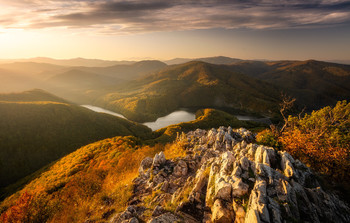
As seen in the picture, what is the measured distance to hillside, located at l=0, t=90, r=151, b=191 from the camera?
177 feet

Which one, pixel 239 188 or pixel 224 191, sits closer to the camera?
pixel 239 188

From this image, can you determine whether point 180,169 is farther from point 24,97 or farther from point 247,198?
point 24,97

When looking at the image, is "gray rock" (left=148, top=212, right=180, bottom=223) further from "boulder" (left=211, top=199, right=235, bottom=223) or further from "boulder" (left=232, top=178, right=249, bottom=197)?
"boulder" (left=232, top=178, right=249, bottom=197)

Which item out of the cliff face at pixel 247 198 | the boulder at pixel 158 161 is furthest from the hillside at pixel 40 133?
the cliff face at pixel 247 198

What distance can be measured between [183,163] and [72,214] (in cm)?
1314

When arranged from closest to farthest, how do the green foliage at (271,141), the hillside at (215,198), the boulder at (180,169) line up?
the hillside at (215,198) < the boulder at (180,169) < the green foliage at (271,141)

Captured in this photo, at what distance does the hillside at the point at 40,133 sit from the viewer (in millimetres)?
53844

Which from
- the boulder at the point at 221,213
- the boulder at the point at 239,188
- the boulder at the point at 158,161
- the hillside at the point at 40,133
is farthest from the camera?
the hillside at the point at 40,133

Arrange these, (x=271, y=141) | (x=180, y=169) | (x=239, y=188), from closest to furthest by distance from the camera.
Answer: (x=239, y=188)
(x=180, y=169)
(x=271, y=141)

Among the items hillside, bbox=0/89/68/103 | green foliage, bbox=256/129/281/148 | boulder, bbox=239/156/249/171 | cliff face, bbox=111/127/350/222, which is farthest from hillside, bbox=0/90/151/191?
boulder, bbox=239/156/249/171

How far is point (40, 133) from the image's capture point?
226ft

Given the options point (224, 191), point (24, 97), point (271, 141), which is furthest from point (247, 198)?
point (24, 97)

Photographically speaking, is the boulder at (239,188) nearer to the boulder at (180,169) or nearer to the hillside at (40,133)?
the boulder at (180,169)

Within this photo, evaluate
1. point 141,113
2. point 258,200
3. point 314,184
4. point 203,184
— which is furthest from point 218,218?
point 141,113
